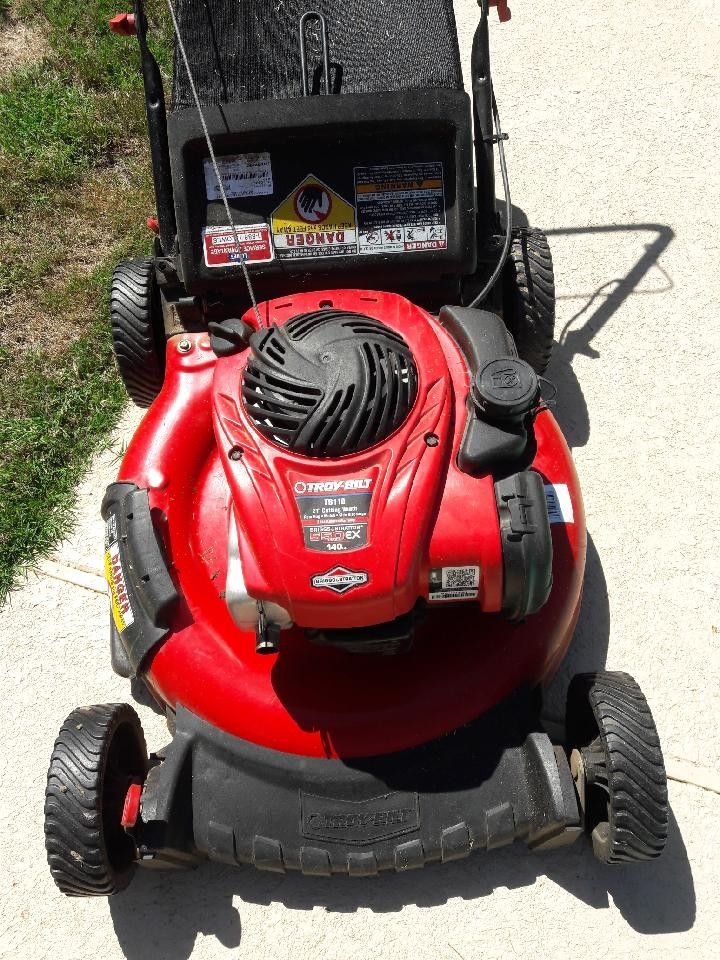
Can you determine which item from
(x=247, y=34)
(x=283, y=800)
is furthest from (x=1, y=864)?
(x=247, y=34)

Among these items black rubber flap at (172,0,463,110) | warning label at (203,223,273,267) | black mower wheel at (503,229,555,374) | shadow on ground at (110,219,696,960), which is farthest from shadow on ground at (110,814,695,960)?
black rubber flap at (172,0,463,110)

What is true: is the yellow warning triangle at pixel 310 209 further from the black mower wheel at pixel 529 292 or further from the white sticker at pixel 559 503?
the white sticker at pixel 559 503

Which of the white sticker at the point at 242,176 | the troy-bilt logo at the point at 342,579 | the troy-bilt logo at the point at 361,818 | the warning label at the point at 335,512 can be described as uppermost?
the white sticker at the point at 242,176

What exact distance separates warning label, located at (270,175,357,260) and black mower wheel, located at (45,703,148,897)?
4.01ft

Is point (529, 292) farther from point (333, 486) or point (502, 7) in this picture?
point (333, 486)

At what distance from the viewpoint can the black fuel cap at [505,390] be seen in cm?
182

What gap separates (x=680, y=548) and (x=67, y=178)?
2757 mm

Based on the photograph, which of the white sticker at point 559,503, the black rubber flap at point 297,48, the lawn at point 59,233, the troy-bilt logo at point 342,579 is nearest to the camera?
the troy-bilt logo at point 342,579

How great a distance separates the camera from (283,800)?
2.09 m

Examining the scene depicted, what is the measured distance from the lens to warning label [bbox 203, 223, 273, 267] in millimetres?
2518

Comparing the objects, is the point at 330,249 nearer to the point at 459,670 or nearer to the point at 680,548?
the point at 459,670

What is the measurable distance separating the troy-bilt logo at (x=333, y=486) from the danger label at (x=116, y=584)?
2.16 feet

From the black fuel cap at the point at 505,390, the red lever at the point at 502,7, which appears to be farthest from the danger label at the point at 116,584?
the red lever at the point at 502,7

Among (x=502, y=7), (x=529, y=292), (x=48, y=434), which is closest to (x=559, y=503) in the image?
(x=529, y=292)
